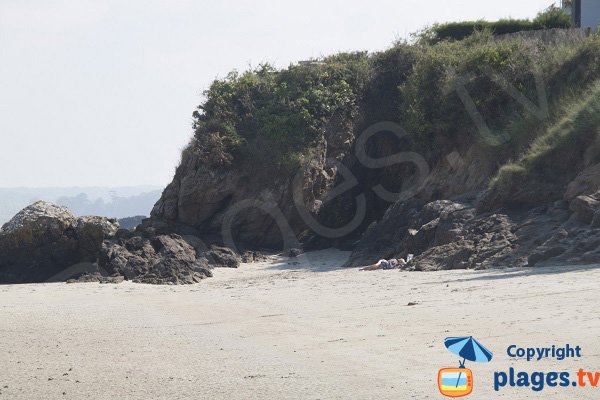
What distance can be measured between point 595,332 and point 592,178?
8.00 m

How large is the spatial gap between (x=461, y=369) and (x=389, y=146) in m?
16.8

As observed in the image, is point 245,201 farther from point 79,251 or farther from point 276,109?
point 79,251

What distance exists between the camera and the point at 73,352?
1006 centimetres

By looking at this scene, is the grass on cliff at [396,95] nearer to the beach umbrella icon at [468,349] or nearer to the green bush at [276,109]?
the green bush at [276,109]

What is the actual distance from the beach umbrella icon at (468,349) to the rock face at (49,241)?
12.0 meters

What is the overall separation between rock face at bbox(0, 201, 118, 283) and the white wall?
53.4 ft

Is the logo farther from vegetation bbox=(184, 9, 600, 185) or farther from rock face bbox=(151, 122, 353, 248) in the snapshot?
rock face bbox=(151, 122, 353, 248)

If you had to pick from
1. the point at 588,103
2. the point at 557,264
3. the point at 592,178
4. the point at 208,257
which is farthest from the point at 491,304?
the point at 208,257

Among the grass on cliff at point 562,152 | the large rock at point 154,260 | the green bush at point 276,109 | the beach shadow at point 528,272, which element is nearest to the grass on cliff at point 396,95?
the green bush at point 276,109

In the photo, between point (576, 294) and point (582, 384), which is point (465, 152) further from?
point (582, 384)

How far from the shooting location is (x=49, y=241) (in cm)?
1995

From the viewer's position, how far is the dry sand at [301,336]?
26.2ft

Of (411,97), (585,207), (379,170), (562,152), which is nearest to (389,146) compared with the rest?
(379,170)

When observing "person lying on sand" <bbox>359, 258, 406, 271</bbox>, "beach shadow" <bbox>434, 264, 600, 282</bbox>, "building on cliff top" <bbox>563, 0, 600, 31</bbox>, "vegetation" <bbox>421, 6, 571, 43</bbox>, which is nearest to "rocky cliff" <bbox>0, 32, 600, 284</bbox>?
"person lying on sand" <bbox>359, 258, 406, 271</bbox>
